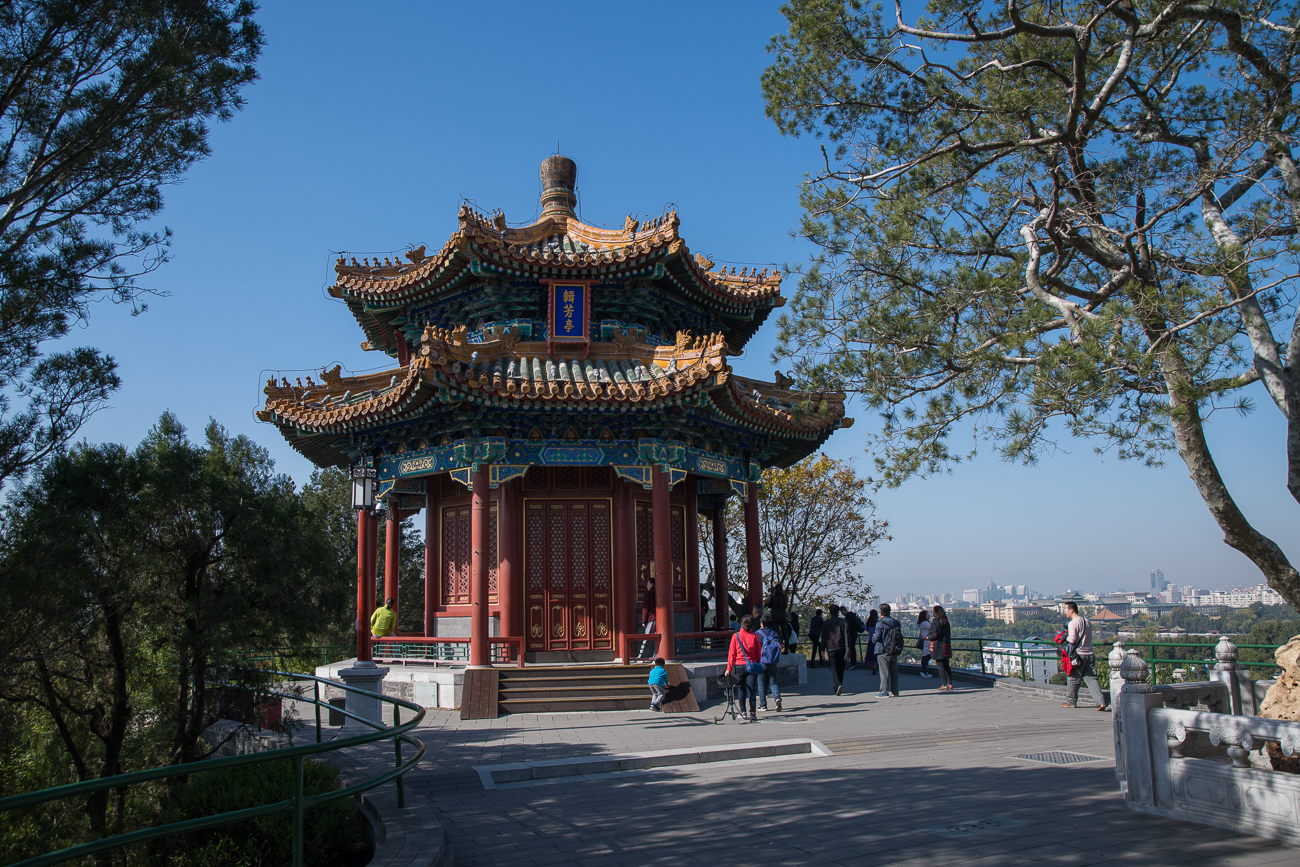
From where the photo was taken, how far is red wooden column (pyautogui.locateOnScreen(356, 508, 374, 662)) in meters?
14.1

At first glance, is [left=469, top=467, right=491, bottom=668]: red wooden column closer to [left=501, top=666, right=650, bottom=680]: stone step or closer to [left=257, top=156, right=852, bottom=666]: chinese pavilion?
[left=257, top=156, right=852, bottom=666]: chinese pavilion

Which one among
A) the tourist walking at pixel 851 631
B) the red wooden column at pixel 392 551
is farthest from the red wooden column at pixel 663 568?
the tourist walking at pixel 851 631

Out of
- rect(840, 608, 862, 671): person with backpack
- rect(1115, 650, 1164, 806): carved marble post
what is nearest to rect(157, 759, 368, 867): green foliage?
rect(1115, 650, 1164, 806): carved marble post

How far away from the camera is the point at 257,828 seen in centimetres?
614

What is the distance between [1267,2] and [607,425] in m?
9.76

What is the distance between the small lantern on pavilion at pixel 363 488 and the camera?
42.0 feet

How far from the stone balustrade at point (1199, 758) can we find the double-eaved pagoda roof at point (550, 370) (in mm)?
7553

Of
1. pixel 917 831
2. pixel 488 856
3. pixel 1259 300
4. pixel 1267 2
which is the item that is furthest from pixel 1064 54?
pixel 488 856

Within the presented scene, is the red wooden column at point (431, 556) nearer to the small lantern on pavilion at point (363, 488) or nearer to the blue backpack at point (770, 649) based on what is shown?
the small lantern on pavilion at point (363, 488)

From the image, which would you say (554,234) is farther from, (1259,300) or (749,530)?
(1259,300)

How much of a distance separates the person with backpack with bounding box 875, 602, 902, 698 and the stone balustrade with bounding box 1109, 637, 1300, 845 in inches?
264

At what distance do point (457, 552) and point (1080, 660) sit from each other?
405 inches

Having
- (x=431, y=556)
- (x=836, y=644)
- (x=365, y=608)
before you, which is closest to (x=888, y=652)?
(x=836, y=644)

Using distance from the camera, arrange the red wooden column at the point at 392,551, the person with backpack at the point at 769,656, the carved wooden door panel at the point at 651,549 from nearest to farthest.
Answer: the person with backpack at the point at 769,656 < the carved wooden door panel at the point at 651,549 < the red wooden column at the point at 392,551
